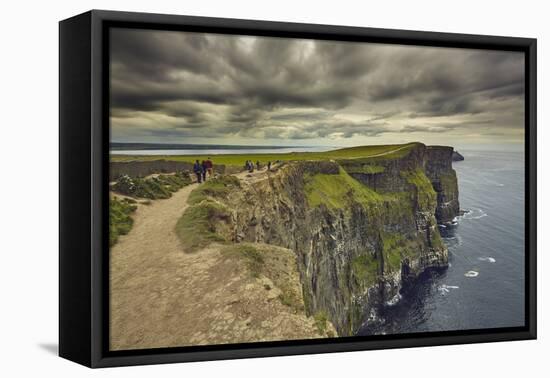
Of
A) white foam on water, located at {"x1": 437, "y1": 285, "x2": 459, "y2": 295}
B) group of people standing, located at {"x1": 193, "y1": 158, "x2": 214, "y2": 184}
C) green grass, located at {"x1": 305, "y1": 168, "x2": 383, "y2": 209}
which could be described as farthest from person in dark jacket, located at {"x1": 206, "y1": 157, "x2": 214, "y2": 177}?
white foam on water, located at {"x1": 437, "y1": 285, "x2": 459, "y2": 295}

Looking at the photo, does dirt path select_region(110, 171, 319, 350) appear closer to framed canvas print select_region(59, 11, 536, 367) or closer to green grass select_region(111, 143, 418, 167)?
framed canvas print select_region(59, 11, 536, 367)

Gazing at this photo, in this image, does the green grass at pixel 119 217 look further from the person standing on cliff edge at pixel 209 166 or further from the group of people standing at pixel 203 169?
the person standing on cliff edge at pixel 209 166

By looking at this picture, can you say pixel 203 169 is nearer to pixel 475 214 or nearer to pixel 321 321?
pixel 321 321

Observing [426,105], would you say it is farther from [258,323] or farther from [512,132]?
[258,323]

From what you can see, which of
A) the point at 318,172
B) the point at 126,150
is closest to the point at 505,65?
the point at 318,172

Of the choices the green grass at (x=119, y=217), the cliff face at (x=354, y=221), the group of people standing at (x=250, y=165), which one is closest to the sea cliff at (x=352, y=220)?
the cliff face at (x=354, y=221)

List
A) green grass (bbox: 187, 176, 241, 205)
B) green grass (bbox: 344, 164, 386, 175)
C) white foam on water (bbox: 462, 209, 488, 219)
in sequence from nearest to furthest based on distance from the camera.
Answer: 1. green grass (bbox: 187, 176, 241, 205)
2. green grass (bbox: 344, 164, 386, 175)
3. white foam on water (bbox: 462, 209, 488, 219)
